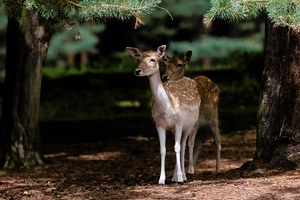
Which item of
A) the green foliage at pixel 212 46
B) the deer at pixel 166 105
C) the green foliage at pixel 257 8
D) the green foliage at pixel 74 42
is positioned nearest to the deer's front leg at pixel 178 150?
the deer at pixel 166 105

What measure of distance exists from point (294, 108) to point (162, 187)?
1.48m

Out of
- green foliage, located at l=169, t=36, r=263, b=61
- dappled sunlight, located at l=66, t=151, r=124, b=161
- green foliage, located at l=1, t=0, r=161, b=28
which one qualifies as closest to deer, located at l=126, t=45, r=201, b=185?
green foliage, located at l=1, t=0, r=161, b=28

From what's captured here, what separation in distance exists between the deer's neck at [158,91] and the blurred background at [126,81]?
74cm

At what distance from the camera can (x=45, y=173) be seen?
8.86 m

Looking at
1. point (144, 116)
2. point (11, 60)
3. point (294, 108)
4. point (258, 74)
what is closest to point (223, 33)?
point (258, 74)

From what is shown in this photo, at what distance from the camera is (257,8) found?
5.79 metres

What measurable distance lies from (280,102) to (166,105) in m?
1.13

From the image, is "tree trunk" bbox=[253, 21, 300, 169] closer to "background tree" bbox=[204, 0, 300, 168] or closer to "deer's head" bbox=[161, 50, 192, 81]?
"background tree" bbox=[204, 0, 300, 168]

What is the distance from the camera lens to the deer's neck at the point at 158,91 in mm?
6703

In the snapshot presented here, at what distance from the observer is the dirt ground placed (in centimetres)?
619

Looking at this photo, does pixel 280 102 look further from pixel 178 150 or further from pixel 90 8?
pixel 90 8

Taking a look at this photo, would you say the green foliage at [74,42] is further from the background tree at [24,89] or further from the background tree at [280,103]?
the background tree at [280,103]

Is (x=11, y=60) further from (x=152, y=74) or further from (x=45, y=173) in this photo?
(x=152, y=74)

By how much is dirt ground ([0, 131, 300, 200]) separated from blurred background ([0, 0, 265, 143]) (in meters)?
1.04
